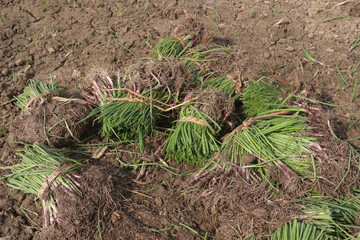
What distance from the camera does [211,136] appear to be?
2.68m

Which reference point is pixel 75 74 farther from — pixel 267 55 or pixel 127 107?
pixel 267 55

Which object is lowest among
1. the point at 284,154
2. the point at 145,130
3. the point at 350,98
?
the point at 350,98

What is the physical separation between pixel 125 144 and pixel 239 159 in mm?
1028

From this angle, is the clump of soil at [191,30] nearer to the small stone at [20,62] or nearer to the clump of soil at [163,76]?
the clump of soil at [163,76]

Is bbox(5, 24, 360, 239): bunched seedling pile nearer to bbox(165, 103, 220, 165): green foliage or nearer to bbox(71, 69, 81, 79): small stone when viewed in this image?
bbox(165, 103, 220, 165): green foliage

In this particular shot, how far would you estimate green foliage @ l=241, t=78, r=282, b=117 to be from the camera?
2.87 metres

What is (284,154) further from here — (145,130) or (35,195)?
(35,195)

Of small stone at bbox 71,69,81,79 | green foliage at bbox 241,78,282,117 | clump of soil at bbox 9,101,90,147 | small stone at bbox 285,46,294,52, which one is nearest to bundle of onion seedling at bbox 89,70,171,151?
clump of soil at bbox 9,101,90,147

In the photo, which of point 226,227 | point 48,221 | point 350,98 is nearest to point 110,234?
point 48,221

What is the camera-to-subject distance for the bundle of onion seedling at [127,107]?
8.71ft

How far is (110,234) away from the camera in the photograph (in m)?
2.34

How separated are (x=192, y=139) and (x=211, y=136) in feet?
0.55

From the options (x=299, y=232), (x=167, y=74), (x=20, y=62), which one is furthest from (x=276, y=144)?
(x=20, y=62)

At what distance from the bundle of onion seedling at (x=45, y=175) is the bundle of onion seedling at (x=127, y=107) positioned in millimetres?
444
